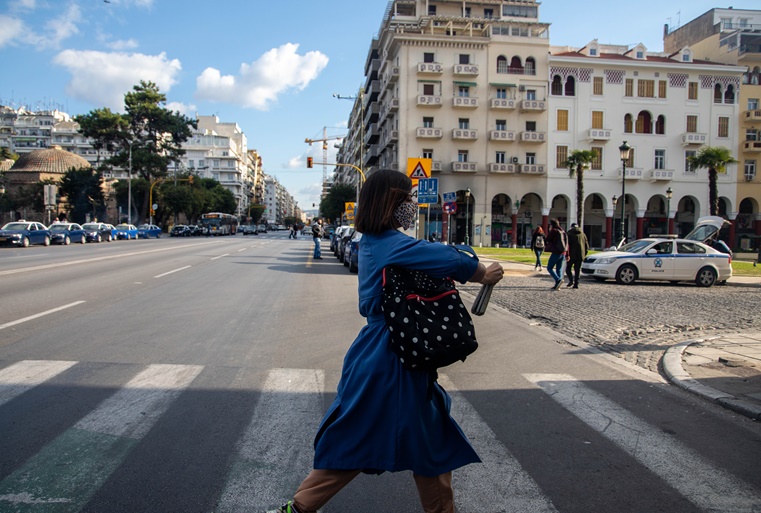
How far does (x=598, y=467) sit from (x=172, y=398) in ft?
11.7

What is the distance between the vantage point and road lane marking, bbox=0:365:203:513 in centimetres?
315

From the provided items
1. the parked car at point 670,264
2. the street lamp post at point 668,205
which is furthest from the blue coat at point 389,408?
the street lamp post at point 668,205

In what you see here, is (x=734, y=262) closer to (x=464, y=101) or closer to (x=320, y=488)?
(x=464, y=101)

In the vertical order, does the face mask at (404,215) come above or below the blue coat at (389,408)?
above

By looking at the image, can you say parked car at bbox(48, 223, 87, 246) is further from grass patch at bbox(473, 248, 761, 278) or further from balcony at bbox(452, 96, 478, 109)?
balcony at bbox(452, 96, 478, 109)

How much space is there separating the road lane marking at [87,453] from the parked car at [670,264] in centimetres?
1554

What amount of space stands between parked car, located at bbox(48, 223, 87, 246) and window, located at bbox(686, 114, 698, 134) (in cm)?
5291

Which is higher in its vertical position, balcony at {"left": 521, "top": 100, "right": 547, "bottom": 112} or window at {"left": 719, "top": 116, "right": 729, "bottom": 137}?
balcony at {"left": 521, "top": 100, "right": 547, "bottom": 112}

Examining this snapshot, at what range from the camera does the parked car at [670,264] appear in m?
17.7

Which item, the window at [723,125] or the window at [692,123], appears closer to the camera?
the window at [692,123]

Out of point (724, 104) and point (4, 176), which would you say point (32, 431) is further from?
point (4, 176)

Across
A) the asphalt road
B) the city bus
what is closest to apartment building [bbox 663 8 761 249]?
the asphalt road

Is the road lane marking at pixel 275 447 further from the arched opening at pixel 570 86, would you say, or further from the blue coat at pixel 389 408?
the arched opening at pixel 570 86

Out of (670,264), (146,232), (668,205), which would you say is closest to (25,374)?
(670,264)
